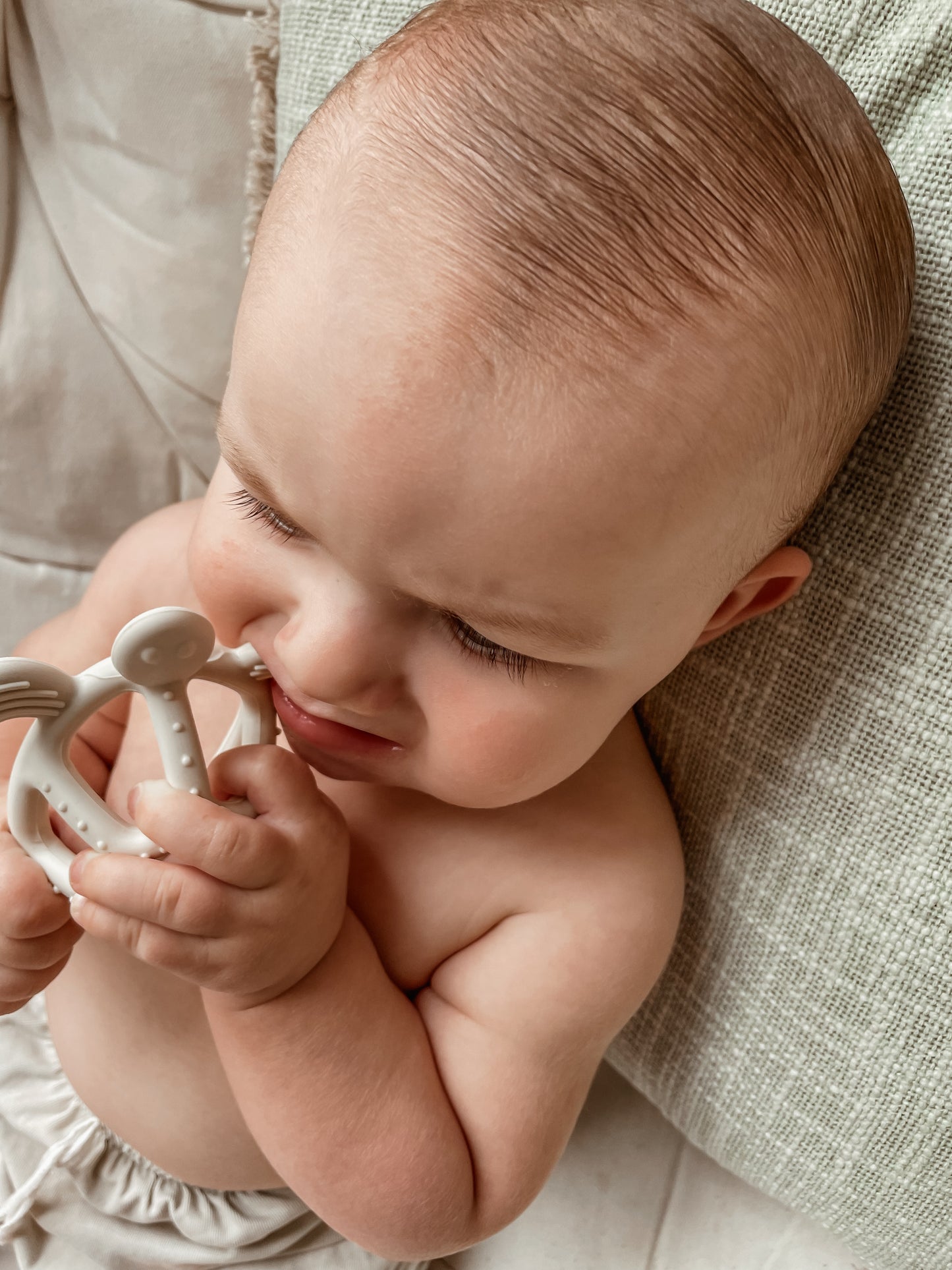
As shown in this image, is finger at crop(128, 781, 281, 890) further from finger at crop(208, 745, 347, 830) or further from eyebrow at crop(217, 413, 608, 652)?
eyebrow at crop(217, 413, 608, 652)

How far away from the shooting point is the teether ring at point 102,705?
581 mm

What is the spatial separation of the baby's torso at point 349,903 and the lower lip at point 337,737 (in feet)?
0.49

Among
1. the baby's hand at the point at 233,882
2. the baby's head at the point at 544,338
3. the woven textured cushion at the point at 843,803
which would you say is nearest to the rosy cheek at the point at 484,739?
the baby's head at the point at 544,338

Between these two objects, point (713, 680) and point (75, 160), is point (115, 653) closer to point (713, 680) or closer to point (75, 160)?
point (713, 680)

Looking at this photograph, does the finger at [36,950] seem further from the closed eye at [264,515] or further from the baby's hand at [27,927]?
the closed eye at [264,515]

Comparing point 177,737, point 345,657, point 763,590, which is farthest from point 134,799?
point 763,590

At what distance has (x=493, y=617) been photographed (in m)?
0.55

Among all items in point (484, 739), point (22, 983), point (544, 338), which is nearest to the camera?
point (544, 338)

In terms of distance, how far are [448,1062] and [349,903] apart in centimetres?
14

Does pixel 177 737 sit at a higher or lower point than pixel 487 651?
lower

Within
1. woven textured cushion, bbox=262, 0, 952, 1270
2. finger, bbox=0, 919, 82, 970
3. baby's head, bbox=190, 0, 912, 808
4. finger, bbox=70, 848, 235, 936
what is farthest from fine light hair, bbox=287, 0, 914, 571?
finger, bbox=0, 919, 82, 970

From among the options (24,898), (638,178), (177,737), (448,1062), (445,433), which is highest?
(638,178)

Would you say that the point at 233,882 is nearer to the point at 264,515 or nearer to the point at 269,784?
the point at 269,784

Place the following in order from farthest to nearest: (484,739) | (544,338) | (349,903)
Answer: (349,903)
(484,739)
(544,338)
